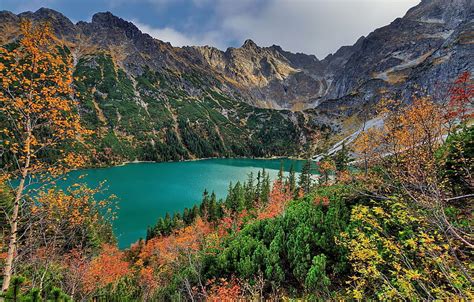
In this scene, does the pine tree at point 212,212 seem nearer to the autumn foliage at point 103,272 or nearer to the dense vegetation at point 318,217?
the autumn foliage at point 103,272

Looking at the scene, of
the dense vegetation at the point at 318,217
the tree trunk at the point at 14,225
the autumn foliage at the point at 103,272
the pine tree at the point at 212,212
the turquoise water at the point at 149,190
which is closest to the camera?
the dense vegetation at the point at 318,217

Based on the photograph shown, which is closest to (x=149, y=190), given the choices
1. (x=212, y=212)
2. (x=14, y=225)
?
(x=212, y=212)

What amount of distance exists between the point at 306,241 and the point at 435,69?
191 m

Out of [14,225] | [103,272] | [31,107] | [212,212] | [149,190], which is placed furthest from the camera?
[149,190]

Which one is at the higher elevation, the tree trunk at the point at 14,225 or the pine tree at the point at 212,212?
the tree trunk at the point at 14,225

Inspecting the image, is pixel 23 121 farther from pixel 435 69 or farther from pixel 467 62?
Result: pixel 435 69

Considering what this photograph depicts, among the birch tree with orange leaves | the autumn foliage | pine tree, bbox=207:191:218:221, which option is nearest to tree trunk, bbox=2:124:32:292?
the birch tree with orange leaves

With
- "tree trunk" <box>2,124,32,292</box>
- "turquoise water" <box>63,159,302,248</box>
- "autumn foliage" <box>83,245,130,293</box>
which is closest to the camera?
"tree trunk" <box>2,124,32,292</box>

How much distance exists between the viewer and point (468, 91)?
1139cm

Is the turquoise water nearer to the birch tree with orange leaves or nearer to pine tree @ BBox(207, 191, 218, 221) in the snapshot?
pine tree @ BBox(207, 191, 218, 221)

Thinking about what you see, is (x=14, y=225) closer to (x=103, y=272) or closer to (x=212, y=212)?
(x=103, y=272)

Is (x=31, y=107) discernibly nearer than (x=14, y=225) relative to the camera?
No


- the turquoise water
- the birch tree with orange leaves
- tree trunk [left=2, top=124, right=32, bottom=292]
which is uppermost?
the birch tree with orange leaves

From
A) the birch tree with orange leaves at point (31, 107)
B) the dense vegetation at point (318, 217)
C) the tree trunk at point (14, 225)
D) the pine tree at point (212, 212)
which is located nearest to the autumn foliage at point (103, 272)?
the dense vegetation at point (318, 217)
